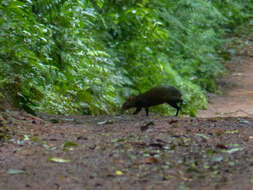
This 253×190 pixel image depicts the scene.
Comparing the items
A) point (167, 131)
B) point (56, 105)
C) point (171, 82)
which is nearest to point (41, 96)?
point (56, 105)

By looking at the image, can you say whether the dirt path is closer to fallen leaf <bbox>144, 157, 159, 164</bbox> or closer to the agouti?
the agouti

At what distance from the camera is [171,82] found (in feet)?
34.3

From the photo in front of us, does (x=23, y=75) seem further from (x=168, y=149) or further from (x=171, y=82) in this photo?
(x=171, y=82)

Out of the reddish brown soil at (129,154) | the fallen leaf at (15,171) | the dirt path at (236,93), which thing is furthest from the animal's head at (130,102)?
the fallen leaf at (15,171)

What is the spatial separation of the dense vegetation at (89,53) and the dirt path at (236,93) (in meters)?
0.55

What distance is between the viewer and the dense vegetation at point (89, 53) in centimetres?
578

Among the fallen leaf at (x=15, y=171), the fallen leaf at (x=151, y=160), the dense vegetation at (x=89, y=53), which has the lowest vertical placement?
the fallen leaf at (x=15, y=171)

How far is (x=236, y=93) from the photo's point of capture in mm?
13047

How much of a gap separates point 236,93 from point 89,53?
22.2ft

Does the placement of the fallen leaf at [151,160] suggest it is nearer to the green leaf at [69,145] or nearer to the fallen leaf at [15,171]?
the green leaf at [69,145]

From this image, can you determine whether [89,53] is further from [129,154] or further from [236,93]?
[236,93]

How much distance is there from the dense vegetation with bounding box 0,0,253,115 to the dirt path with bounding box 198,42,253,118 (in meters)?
0.55

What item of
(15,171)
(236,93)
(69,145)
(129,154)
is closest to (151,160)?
(129,154)

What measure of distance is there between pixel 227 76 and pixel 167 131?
38.1 ft
